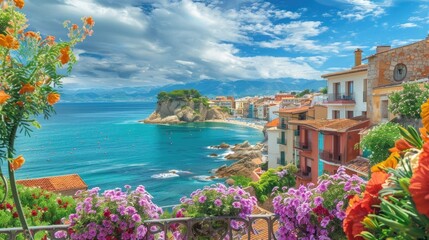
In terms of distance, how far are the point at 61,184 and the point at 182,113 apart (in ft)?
362

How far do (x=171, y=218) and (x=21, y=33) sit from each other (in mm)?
2797

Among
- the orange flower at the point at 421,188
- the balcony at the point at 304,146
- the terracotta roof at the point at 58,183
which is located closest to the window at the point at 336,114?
the balcony at the point at 304,146

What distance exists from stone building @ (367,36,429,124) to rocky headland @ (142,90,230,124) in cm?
11569

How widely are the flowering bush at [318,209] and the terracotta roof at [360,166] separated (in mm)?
12549

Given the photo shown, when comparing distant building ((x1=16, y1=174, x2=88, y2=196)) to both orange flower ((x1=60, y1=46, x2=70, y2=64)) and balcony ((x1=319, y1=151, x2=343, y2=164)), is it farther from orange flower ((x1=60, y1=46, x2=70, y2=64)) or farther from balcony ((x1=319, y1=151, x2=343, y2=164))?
orange flower ((x1=60, y1=46, x2=70, y2=64))

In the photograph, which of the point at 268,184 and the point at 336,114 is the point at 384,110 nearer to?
the point at 336,114

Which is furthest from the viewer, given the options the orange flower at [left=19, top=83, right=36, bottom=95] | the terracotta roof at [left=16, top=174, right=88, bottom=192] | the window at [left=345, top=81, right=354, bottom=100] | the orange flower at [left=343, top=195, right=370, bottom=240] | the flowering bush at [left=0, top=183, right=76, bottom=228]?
the window at [left=345, top=81, right=354, bottom=100]

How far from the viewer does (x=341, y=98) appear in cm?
2462

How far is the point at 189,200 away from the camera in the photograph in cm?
478

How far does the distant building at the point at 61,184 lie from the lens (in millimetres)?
23344

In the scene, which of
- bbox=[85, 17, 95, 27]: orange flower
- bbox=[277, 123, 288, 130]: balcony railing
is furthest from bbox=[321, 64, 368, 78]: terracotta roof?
bbox=[85, 17, 95, 27]: orange flower

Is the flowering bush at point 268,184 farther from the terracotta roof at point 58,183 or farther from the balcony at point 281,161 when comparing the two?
the terracotta roof at point 58,183

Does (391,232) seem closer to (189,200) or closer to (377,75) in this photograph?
(189,200)

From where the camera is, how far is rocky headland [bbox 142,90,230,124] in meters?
134
